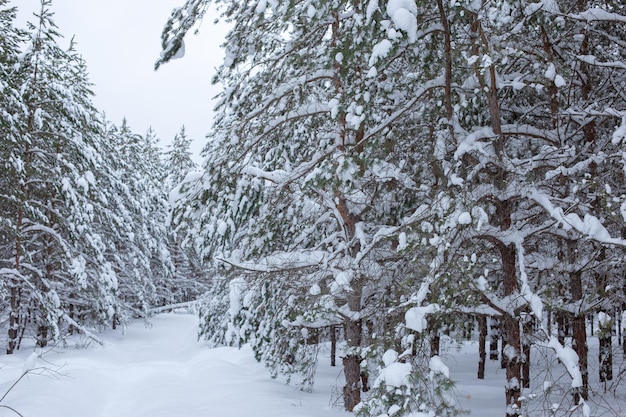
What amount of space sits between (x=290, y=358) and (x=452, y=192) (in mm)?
5822

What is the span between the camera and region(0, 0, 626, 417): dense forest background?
204 inches

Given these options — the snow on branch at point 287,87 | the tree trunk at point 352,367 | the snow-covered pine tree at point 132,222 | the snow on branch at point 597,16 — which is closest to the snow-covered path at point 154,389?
the tree trunk at point 352,367

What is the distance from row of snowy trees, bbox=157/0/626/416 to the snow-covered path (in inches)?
38.3

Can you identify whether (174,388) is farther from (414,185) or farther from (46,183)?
(46,183)

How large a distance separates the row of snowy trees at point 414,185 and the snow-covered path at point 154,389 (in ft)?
3.19

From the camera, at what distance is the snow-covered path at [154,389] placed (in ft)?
28.8

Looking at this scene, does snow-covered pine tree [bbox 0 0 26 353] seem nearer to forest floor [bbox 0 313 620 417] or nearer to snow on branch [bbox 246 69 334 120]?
forest floor [bbox 0 313 620 417]

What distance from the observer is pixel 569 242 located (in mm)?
6875

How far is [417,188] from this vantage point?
23.2 feet

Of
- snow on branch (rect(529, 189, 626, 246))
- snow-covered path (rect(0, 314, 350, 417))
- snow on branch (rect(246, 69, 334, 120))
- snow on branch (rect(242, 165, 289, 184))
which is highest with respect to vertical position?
snow on branch (rect(246, 69, 334, 120))

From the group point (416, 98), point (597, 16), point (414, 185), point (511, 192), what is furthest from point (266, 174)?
point (597, 16)

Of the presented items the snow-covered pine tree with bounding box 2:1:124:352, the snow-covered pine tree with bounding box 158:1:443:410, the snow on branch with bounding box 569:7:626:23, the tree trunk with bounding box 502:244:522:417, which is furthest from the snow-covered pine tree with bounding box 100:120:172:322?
the snow on branch with bounding box 569:7:626:23

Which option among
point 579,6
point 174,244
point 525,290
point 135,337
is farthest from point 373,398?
point 174,244

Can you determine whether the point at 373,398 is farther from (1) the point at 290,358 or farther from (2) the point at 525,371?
(2) the point at 525,371
